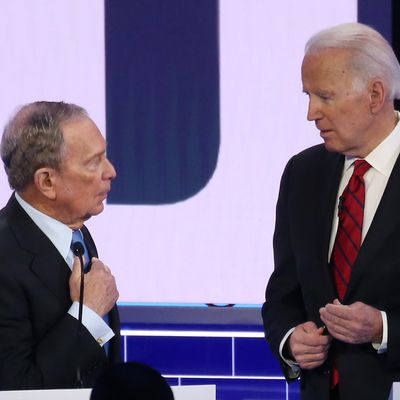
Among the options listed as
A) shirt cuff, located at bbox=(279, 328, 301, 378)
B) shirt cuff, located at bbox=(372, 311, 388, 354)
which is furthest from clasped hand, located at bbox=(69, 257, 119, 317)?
shirt cuff, located at bbox=(372, 311, 388, 354)

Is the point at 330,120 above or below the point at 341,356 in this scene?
above

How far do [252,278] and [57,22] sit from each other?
1.08 m

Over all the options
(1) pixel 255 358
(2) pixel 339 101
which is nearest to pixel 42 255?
(2) pixel 339 101

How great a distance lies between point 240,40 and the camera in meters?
3.34

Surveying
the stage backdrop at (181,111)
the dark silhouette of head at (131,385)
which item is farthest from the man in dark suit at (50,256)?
the stage backdrop at (181,111)

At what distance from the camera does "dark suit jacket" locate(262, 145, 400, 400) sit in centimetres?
225

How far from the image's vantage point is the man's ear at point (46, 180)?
214cm

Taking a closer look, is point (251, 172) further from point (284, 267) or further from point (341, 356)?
point (341, 356)

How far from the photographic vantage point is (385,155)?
234cm

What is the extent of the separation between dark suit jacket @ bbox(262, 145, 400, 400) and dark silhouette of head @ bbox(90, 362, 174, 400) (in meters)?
1.05

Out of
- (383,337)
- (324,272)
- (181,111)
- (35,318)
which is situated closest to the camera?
(35,318)

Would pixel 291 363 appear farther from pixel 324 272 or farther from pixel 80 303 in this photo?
pixel 80 303

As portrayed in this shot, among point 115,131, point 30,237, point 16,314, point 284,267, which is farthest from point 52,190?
point 115,131

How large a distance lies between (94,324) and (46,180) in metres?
0.32
